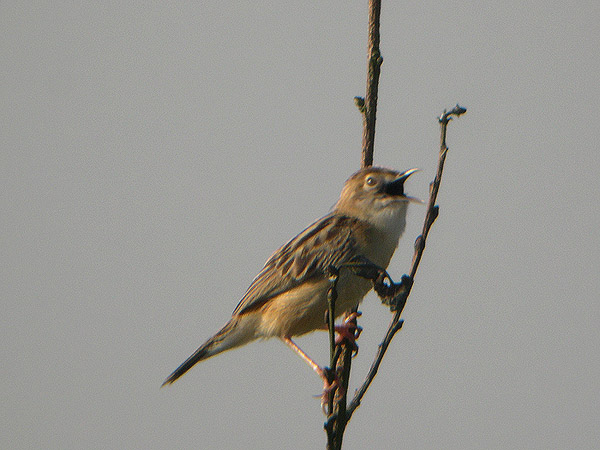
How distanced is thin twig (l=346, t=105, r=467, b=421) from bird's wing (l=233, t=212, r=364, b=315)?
2678mm

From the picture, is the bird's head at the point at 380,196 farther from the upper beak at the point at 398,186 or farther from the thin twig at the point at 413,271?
the thin twig at the point at 413,271

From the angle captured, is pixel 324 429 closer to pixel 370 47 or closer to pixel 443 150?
pixel 443 150

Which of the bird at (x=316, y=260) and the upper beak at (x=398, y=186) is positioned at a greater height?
the upper beak at (x=398, y=186)

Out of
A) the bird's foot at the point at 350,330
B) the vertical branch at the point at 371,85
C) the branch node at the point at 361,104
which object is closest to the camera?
the vertical branch at the point at 371,85

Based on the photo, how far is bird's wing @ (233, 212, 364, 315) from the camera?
6.08m

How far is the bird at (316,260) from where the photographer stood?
19.9 feet

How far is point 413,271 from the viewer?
3.22 meters

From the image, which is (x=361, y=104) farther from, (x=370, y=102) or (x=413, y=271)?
(x=413, y=271)

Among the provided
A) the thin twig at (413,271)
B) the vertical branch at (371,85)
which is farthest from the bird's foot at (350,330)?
the thin twig at (413,271)

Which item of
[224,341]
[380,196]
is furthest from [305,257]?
[224,341]

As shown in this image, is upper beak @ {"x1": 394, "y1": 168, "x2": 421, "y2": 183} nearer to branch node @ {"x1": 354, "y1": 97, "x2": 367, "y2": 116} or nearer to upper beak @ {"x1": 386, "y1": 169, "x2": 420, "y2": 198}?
upper beak @ {"x1": 386, "y1": 169, "x2": 420, "y2": 198}

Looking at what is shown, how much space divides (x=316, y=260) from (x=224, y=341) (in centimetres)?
124

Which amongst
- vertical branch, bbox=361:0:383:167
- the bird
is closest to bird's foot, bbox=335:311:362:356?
the bird

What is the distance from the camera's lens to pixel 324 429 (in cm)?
300
